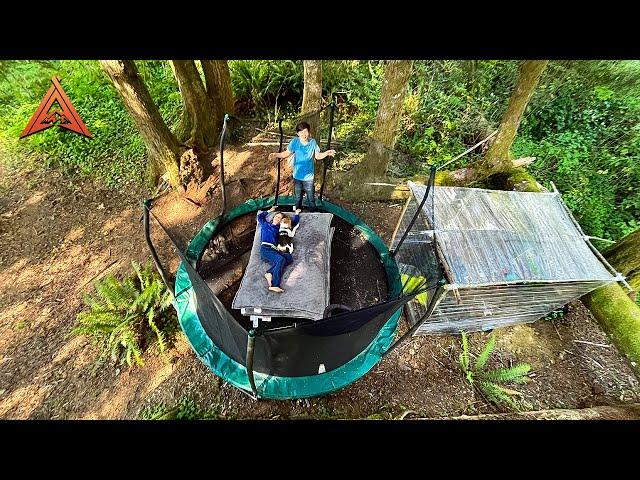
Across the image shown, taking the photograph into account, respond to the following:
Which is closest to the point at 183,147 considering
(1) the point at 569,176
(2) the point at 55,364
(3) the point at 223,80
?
(3) the point at 223,80

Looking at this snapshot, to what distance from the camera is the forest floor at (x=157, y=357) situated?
2799 millimetres

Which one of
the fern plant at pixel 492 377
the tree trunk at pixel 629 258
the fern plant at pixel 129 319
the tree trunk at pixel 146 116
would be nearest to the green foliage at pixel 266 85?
the tree trunk at pixel 146 116

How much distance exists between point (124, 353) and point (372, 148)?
3.06m

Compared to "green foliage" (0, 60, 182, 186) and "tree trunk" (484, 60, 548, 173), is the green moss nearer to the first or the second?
"tree trunk" (484, 60, 548, 173)

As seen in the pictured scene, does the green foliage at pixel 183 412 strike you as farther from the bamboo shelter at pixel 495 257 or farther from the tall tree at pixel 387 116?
the tall tree at pixel 387 116

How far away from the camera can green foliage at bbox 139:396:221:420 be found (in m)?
2.66

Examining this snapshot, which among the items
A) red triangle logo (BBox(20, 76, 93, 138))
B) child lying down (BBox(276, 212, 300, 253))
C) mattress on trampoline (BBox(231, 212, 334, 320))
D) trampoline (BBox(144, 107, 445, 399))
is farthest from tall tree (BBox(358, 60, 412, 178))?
red triangle logo (BBox(20, 76, 93, 138))

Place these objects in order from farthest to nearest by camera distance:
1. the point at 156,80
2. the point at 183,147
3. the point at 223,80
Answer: the point at 156,80 → the point at 223,80 → the point at 183,147

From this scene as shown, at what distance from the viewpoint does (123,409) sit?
2.74 metres

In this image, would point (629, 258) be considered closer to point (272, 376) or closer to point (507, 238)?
point (507, 238)

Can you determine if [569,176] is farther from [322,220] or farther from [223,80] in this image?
[223,80]

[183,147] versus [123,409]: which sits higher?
[183,147]

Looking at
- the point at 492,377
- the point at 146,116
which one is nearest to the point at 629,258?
the point at 492,377

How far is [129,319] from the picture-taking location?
2.99m
